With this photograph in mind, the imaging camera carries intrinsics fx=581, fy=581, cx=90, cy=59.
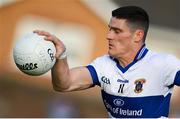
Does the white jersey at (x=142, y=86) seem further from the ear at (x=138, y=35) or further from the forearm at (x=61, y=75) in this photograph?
the forearm at (x=61, y=75)

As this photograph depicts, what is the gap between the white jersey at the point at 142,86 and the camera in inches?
189

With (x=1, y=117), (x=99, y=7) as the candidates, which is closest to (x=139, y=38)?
(x=1, y=117)

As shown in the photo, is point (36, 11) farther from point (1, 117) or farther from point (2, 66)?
point (1, 117)

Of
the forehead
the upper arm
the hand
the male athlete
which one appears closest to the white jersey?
the male athlete

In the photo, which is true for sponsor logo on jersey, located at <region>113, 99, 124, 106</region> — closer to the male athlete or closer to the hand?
the male athlete

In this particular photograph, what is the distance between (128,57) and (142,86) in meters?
0.28

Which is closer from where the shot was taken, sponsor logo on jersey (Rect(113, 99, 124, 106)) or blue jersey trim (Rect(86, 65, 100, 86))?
sponsor logo on jersey (Rect(113, 99, 124, 106))

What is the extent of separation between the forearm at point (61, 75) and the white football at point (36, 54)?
55 mm

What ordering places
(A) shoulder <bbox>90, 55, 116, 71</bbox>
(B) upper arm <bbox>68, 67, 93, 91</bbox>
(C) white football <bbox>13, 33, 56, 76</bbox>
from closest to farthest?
(C) white football <bbox>13, 33, 56, 76</bbox> → (B) upper arm <bbox>68, 67, 93, 91</bbox> → (A) shoulder <bbox>90, 55, 116, 71</bbox>

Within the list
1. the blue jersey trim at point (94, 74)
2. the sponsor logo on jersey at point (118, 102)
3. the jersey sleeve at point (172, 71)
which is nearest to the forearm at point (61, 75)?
the blue jersey trim at point (94, 74)

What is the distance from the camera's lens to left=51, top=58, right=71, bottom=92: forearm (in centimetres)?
471

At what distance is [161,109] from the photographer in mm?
4844

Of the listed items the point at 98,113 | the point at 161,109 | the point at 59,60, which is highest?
the point at 59,60

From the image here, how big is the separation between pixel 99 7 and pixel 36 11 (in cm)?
104
